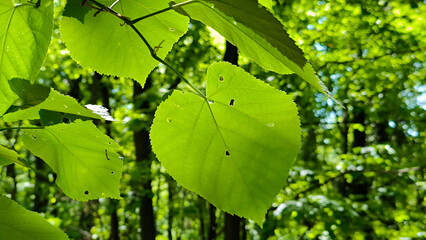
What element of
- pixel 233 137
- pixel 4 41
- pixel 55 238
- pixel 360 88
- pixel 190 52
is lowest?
pixel 55 238

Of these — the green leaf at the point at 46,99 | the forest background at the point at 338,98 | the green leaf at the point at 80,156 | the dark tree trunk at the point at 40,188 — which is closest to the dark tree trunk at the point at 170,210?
the forest background at the point at 338,98

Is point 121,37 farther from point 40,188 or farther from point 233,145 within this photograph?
point 40,188

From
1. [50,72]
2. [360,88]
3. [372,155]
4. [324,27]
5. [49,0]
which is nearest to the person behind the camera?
[49,0]

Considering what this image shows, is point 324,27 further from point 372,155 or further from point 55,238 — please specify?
point 55,238

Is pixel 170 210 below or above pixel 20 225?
below

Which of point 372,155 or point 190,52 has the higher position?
point 190,52

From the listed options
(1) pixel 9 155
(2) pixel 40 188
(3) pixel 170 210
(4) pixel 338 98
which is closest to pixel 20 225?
(1) pixel 9 155

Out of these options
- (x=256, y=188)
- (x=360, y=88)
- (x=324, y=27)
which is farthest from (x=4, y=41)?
(x=360, y=88)

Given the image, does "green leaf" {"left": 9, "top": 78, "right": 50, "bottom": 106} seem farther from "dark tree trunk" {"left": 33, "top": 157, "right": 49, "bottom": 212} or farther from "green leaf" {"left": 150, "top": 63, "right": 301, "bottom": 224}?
"dark tree trunk" {"left": 33, "top": 157, "right": 49, "bottom": 212}
